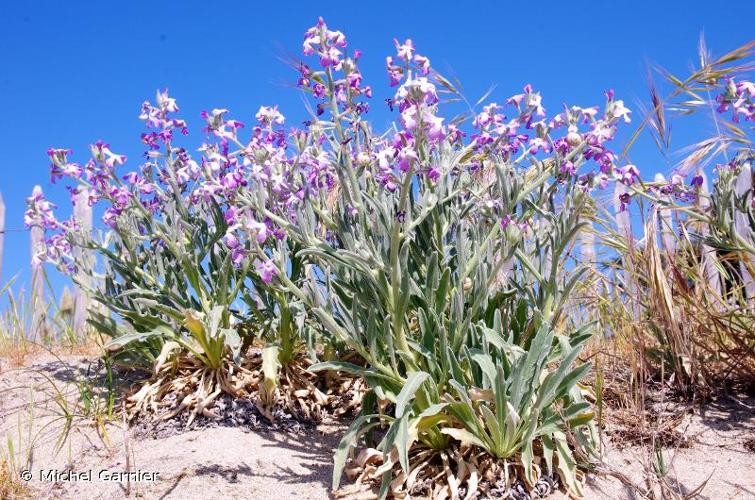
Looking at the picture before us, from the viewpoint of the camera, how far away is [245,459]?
10.8 feet

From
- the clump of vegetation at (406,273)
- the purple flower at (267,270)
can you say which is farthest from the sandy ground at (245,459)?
the purple flower at (267,270)

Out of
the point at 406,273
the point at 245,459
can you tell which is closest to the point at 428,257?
the point at 406,273

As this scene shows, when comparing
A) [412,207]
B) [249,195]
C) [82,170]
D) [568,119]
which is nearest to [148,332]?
[82,170]

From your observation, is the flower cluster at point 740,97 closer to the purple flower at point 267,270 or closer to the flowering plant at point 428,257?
the flowering plant at point 428,257

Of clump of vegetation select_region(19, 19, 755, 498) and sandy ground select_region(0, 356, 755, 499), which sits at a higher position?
clump of vegetation select_region(19, 19, 755, 498)

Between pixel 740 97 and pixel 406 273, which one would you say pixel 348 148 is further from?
pixel 740 97

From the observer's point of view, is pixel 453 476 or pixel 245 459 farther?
pixel 245 459

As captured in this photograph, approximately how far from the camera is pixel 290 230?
2.89m

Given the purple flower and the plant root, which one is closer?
the plant root

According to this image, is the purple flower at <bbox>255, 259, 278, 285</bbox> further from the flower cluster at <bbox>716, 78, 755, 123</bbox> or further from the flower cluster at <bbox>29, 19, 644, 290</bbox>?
the flower cluster at <bbox>716, 78, 755, 123</bbox>

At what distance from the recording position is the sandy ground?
300 cm

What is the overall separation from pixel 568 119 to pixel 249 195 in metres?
1.38

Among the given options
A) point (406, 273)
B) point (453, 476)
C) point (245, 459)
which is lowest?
point (453, 476)

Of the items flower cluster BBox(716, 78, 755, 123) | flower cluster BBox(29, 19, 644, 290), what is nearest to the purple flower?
flower cluster BBox(29, 19, 644, 290)
